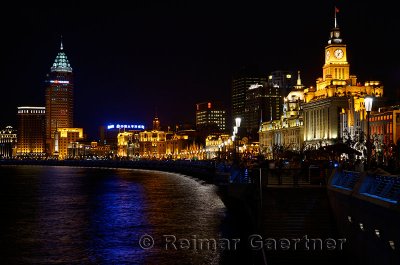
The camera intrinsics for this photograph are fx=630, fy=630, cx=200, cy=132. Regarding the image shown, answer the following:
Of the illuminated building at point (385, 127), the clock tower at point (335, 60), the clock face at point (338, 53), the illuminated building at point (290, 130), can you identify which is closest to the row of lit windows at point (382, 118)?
the illuminated building at point (385, 127)

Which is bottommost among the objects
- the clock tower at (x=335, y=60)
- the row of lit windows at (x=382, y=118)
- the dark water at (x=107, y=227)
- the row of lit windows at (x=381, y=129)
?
the dark water at (x=107, y=227)

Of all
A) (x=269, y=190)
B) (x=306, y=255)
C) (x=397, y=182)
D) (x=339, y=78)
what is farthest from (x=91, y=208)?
(x=339, y=78)

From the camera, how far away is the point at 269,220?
25.4 meters

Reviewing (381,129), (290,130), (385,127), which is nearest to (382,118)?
(381,129)

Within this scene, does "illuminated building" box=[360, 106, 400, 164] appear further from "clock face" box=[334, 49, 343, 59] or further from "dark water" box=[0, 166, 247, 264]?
"clock face" box=[334, 49, 343, 59]

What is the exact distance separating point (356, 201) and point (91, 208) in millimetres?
37706

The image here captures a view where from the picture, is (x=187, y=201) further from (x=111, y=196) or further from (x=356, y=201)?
(x=356, y=201)

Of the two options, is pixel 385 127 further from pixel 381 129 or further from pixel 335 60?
pixel 335 60

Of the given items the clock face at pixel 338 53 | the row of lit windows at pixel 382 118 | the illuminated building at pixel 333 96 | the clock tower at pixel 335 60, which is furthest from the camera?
the clock face at pixel 338 53

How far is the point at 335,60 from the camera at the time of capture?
173m

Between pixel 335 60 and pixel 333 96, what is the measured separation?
1680 cm

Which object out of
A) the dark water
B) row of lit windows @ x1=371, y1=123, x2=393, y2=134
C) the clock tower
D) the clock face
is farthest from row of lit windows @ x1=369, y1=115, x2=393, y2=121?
the dark water

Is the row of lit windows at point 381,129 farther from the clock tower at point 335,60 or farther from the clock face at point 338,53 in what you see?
the clock face at point 338,53

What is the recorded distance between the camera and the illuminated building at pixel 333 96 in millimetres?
155238
